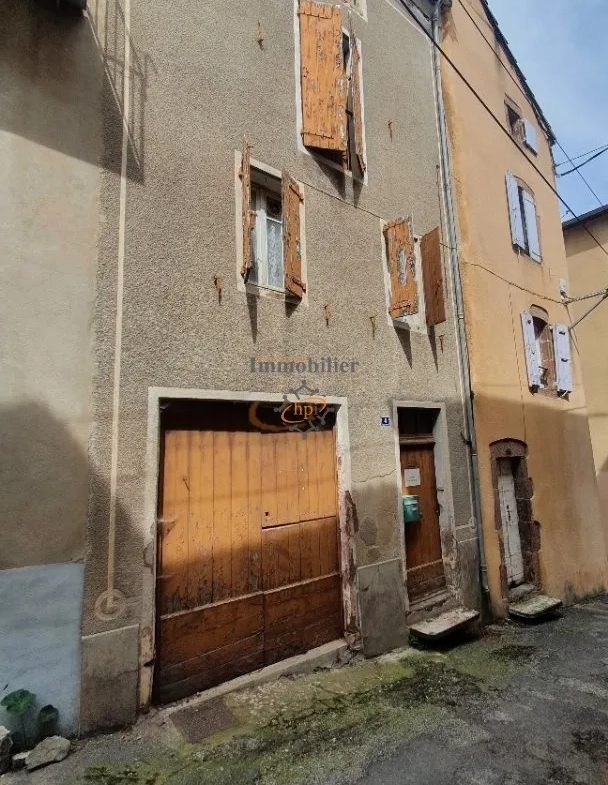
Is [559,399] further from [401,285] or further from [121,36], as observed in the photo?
[121,36]

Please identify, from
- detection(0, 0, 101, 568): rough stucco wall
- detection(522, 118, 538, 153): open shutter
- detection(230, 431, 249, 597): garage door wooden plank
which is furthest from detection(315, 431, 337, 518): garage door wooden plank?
detection(522, 118, 538, 153): open shutter

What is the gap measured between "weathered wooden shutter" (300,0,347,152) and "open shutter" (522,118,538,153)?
5746 millimetres

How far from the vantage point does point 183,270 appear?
403 cm

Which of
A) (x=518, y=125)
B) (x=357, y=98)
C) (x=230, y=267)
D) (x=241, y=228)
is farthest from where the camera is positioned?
(x=518, y=125)

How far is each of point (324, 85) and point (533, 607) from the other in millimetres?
7445

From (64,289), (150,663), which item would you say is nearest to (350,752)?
(150,663)

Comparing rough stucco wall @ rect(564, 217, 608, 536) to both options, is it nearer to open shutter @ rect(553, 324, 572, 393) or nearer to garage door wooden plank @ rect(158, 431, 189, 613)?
open shutter @ rect(553, 324, 572, 393)

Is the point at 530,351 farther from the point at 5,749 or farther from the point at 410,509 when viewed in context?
the point at 5,749

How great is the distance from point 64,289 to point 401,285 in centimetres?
384

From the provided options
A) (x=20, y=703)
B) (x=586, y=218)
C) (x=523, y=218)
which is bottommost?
(x=20, y=703)

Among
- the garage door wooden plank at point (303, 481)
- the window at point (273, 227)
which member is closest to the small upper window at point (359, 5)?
the window at point (273, 227)

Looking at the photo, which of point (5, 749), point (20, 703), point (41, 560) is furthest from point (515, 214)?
point (5, 749)

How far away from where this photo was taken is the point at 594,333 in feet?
40.2

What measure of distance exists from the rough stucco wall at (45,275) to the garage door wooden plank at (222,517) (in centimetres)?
115
